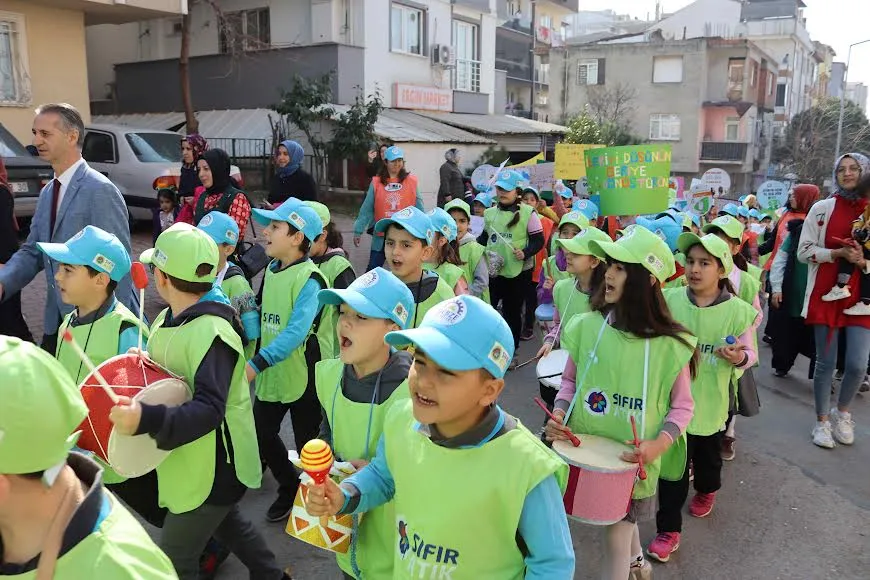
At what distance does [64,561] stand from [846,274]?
5.53 meters

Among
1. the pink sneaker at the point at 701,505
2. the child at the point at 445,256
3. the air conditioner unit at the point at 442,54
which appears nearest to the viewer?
the pink sneaker at the point at 701,505

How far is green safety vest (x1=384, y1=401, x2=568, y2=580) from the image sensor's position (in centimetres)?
195

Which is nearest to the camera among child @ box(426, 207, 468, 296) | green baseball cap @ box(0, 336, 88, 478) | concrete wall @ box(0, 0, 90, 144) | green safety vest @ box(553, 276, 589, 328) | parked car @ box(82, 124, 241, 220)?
green baseball cap @ box(0, 336, 88, 478)

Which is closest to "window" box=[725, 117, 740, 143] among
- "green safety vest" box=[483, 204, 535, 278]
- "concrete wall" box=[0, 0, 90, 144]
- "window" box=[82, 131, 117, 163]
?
"concrete wall" box=[0, 0, 90, 144]

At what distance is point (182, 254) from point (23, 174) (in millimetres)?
8162

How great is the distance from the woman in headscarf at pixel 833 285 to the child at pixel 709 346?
1855 millimetres

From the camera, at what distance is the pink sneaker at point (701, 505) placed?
440 cm

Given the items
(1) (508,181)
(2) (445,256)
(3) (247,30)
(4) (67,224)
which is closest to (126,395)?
(4) (67,224)

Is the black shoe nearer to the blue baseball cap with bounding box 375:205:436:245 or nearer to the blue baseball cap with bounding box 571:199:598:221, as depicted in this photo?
the blue baseball cap with bounding box 375:205:436:245

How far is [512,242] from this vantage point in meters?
7.46

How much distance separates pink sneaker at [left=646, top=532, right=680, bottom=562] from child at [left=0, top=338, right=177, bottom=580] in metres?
3.06

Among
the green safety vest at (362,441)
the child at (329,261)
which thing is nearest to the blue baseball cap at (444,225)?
the child at (329,261)

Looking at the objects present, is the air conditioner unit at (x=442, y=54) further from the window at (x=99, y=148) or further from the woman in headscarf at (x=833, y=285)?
the woman in headscarf at (x=833, y=285)

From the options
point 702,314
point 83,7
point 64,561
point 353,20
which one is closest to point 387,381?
point 64,561
